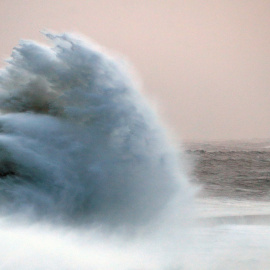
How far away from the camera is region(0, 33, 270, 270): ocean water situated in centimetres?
757

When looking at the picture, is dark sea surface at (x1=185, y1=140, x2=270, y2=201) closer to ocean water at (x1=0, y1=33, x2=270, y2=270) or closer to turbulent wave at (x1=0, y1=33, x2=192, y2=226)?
ocean water at (x1=0, y1=33, x2=270, y2=270)

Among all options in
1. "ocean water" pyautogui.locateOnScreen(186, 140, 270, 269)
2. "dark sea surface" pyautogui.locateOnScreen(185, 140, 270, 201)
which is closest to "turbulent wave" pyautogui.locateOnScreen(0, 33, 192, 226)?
"ocean water" pyautogui.locateOnScreen(186, 140, 270, 269)

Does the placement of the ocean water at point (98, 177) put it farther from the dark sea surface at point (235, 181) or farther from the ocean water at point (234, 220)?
the dark sea surface at point (235, 181)

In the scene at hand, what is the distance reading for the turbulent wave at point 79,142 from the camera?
29.6ft

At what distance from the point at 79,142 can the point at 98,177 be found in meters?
0.83

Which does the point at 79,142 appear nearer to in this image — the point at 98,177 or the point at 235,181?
the point at 98,177

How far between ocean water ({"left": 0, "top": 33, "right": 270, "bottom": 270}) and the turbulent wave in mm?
21

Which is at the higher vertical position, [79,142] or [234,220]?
[79,142]

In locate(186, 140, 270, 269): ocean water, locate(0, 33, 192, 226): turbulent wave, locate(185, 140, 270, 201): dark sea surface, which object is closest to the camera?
locate(186, 140, 270, 269): ocean water

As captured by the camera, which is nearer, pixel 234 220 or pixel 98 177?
pixel 98 177

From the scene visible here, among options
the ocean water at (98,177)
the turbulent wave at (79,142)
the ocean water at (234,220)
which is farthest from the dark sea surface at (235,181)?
the turbulent wave at (79,142)

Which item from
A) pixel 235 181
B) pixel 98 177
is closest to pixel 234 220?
pixel 98 177

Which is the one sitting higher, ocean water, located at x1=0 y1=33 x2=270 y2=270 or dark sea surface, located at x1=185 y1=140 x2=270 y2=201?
dark sea surface, located at x1=185 y1=140 x2=270 y2=201

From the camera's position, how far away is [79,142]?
380 inches
